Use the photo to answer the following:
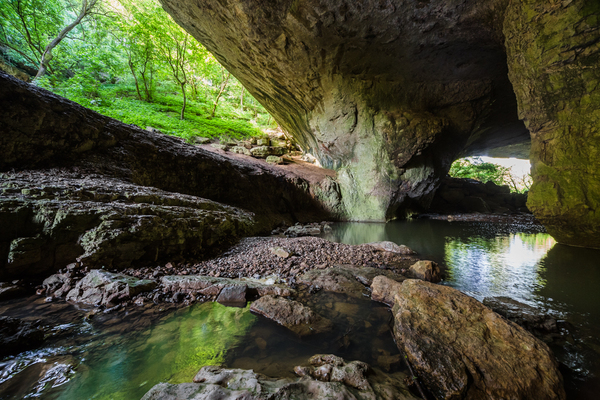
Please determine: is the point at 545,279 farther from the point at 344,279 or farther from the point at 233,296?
the point at 233,296

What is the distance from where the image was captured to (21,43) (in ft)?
40.6

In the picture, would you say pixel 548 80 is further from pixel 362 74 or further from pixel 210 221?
pixel 210 221

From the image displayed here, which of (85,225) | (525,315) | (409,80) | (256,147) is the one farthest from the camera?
(256,147)

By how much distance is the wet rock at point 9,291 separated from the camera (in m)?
2.72

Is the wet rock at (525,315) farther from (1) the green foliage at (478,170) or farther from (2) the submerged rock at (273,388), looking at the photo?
(1) the green foliage at (478,170)

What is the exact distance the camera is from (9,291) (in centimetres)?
Answer: 276

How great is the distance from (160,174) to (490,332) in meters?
8.39

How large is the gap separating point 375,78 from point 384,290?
10.7 m

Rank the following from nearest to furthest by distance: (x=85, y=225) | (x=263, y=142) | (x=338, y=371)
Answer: (x=338, y=371), (x=85, y=225), (x=263, y=142)

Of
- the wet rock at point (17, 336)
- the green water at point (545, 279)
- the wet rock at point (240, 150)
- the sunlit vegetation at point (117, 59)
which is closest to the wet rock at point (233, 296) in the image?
the wet rock at point (17, 336)

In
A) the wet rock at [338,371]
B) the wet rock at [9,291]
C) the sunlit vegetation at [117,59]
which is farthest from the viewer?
the sunlit vegetation at [117,59]

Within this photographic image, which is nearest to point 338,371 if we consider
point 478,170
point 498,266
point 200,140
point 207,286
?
point 207,286

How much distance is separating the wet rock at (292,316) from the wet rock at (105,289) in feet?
5.16

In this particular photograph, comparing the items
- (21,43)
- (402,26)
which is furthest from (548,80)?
(21,43)
